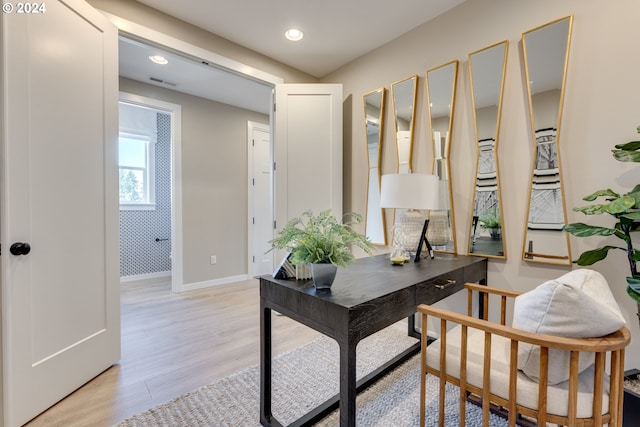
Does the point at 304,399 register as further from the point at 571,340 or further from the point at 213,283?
the point at 213,283

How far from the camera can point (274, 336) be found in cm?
256

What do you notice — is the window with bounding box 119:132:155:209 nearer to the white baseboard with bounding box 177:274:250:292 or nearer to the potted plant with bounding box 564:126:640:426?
the white baseboard with bounding box 177:274:250:292

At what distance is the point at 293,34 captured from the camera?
8.76 ft

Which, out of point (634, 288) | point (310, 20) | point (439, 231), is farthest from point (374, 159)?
point (634, 288)

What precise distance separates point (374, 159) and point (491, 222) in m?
1.23

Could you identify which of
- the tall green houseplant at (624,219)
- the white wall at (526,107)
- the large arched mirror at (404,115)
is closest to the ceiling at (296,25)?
the white wall at (526,107)

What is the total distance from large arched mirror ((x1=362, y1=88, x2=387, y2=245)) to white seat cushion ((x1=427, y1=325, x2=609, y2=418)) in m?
1.54

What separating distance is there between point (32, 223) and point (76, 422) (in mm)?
1075

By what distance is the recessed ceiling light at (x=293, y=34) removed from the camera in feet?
8.62

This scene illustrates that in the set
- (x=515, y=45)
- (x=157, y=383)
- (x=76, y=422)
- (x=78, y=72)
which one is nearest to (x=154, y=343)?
(x=157, y=383)

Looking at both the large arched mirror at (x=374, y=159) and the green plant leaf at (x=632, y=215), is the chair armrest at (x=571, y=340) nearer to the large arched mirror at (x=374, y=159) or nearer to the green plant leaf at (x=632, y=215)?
the green plant leaf at (x=632, y=215)

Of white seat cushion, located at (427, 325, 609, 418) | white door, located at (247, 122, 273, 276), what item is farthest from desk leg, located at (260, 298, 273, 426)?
white door, located at (247, 122, 273, 276)

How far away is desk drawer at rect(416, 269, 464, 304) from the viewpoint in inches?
60.0

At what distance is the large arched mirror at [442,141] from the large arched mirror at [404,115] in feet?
0.53
